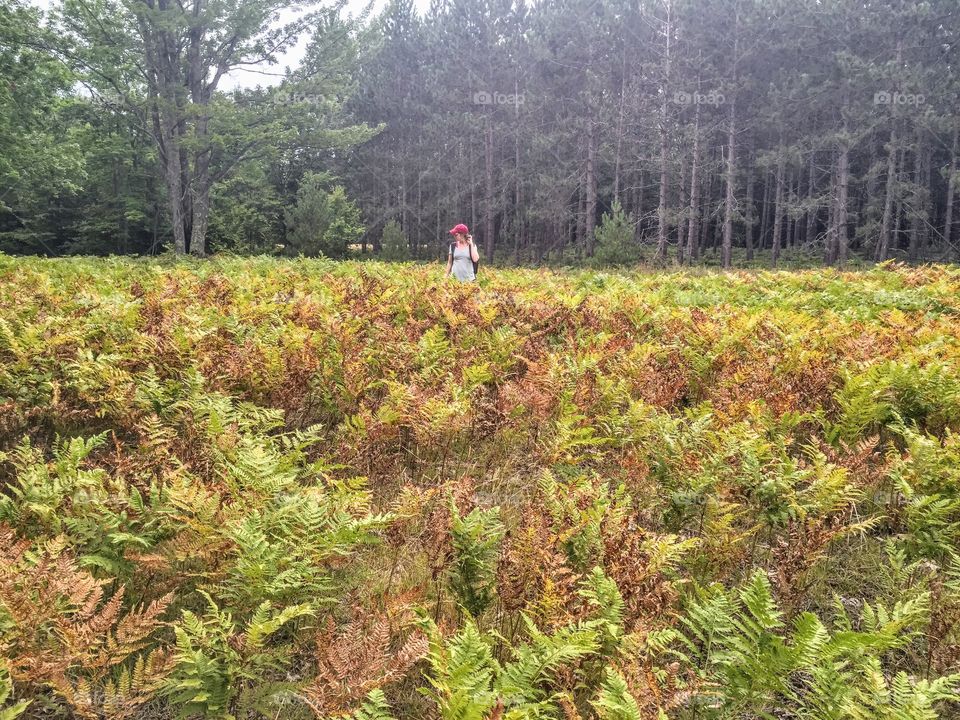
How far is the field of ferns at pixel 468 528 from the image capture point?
1.99 meters

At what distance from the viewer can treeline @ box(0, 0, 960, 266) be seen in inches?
982

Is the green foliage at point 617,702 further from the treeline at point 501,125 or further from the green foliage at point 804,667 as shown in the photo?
the treeline at point 501,125

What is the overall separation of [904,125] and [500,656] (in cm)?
4098

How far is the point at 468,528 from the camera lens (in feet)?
8.36

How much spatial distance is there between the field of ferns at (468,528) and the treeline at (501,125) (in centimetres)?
2067

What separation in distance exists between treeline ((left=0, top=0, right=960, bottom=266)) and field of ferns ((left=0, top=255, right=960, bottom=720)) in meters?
20.7

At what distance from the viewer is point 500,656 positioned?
7.52 ft

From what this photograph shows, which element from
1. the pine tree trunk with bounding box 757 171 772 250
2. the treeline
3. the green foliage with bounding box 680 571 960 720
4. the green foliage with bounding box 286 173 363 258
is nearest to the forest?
the green foliage with bounding box 680 571 960 720

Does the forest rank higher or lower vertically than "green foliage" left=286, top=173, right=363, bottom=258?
lower

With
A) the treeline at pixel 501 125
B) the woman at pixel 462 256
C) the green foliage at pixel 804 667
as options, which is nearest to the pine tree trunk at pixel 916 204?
the treeline at pixel 501 125

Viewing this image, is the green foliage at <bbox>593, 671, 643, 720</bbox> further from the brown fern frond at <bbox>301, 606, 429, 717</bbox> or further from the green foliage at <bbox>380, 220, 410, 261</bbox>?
the green foliage at <bbox>380, 220, 410, 261</bbox>

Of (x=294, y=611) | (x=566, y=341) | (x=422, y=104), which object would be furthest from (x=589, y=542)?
(x=422, y=104)

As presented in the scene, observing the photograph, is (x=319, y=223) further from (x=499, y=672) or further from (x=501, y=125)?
(x=499, y=672)

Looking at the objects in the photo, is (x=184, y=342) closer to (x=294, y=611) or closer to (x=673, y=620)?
(x=294, y=611)
